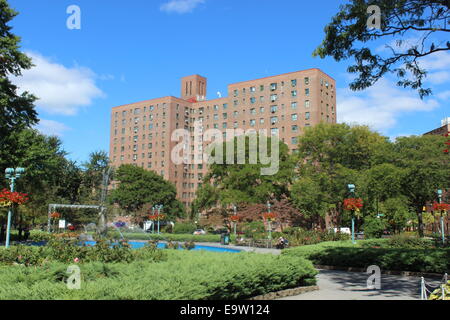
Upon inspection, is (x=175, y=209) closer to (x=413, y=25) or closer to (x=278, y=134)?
(x=278, y=134)

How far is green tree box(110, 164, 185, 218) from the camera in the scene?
6812cm

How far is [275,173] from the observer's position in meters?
52.3

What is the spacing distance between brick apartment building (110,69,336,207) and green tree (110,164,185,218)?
20591 millimetres

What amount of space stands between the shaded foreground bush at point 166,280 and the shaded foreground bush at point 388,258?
600cm

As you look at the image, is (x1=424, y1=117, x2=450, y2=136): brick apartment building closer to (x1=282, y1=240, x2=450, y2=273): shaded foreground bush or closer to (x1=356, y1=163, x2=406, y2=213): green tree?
(x1=356, y1=163, x2=406, y2=213): green tree

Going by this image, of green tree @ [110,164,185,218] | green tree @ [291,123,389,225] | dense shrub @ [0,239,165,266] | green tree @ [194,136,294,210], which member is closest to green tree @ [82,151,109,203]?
green tree @ [110,164,185,218]

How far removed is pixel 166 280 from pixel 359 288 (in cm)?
718

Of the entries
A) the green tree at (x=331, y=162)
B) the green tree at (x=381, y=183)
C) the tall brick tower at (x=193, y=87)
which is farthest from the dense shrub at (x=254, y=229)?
the tall brick tower at (x=193, y=87)

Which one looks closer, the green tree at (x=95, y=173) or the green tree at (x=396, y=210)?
the green tree at (x=396, y=210)

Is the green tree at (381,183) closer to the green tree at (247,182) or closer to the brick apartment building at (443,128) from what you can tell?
the green tree at (247,182)

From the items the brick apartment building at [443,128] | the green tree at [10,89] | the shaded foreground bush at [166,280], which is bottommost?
the shaded foreground bush at [166,280]

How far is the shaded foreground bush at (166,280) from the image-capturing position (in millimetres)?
6910

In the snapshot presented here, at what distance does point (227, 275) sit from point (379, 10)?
29.9ft
